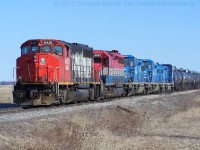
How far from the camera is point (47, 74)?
22062 mm

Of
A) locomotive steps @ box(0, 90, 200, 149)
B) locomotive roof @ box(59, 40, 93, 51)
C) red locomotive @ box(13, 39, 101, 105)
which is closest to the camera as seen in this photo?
locomotive steps @ box(0, 90, 200, 149)

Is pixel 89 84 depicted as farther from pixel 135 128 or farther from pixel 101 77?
pixel 135 128

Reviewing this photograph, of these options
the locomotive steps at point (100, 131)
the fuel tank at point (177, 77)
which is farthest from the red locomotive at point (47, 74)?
the fuel tank at point (177, 77)

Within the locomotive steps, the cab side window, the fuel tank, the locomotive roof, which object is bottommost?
the locomotive steps

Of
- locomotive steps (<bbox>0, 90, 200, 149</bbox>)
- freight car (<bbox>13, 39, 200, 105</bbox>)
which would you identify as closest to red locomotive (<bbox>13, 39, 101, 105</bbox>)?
freight car (<bbox>13, 39, 200, 105</bbox>)

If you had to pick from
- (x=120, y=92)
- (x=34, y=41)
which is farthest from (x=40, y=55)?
(x=120, y=92)

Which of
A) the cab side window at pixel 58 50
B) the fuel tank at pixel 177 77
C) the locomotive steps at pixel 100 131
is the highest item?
the cab side window at pixel 58 50

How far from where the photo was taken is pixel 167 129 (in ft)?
58.3

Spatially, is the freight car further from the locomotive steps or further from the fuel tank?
the fuel tank

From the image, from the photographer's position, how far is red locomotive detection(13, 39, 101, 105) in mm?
21516

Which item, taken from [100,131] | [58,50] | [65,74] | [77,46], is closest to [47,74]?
[65,74]

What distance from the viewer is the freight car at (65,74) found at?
2158 cm

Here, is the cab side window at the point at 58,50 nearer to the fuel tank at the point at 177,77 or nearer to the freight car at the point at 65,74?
the freight car at the point at 65,74

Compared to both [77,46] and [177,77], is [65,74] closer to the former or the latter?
[77,46]
